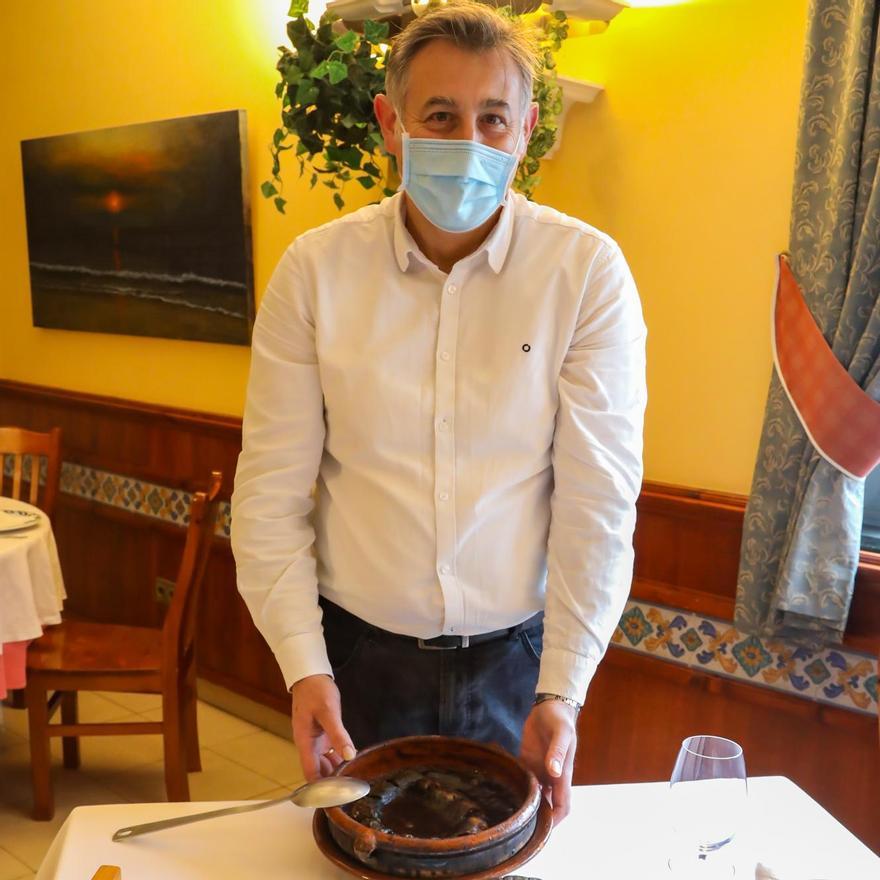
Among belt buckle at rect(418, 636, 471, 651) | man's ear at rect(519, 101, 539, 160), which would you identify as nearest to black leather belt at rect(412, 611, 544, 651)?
belt buckle at rect(418, 636, 471, 651)

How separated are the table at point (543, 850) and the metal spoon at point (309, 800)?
13 mm

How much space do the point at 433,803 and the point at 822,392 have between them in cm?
131

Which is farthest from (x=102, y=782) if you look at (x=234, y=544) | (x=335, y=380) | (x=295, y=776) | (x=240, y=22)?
(x=240, y=22)

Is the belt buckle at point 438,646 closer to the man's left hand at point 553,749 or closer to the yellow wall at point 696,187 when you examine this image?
the man's left hand at point 553,749

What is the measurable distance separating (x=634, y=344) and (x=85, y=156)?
10.6 feet

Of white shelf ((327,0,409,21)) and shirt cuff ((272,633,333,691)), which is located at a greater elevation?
white shelf ((327,0,409,21))

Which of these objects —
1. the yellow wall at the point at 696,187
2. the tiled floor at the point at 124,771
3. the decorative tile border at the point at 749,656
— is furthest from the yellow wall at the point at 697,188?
the tiled floor at the point at 124,771

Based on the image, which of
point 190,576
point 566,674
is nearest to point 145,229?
point 190,576

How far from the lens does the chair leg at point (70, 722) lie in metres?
3.25

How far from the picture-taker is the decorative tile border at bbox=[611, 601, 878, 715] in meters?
2.22

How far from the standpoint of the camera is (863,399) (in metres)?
2.03

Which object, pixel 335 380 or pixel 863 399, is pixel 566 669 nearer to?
pixel 335 380

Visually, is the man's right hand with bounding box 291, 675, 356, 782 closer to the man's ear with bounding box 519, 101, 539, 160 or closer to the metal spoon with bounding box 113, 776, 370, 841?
the metal spoon with bounding box 113, 776, 370, 841

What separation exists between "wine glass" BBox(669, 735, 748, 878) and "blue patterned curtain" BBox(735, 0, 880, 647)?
41.5 inches
